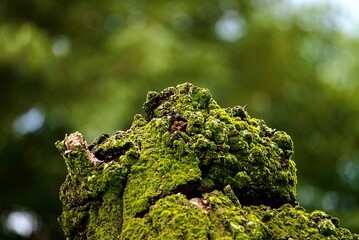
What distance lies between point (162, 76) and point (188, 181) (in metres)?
5.74

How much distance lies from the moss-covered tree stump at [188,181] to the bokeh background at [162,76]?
4.69m

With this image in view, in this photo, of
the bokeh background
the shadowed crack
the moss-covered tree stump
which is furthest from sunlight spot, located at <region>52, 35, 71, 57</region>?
the shadowed crack

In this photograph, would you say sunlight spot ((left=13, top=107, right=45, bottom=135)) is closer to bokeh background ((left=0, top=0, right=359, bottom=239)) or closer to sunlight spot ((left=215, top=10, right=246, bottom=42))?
bokeh background ((left=0, top=0, right=359, bottom=239))

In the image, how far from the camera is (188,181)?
1.40 m

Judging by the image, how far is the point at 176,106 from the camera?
5.09 feet

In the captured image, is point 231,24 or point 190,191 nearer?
point 190,191

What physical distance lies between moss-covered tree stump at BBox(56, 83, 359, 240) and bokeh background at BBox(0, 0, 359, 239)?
4.69m

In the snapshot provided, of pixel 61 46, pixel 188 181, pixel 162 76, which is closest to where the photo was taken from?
pixel 188 181

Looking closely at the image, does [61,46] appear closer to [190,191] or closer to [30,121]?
[30,121]

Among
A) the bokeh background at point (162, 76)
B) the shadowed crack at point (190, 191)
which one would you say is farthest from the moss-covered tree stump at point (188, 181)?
the bokeh background at point (162, 76)

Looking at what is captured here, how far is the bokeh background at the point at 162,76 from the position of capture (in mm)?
7148

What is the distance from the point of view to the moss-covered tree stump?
1317 millimetres

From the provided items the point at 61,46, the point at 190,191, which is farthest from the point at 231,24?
the point at 190,191

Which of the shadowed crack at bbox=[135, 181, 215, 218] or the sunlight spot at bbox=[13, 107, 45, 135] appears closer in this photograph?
the shadowed crack at bbox=[135, 181, 215, 218]
